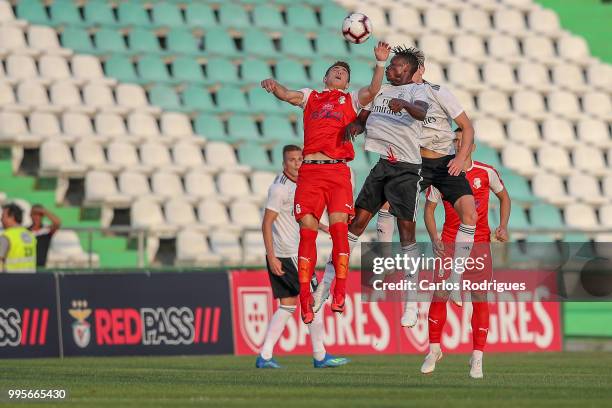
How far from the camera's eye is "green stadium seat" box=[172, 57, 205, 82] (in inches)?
1051

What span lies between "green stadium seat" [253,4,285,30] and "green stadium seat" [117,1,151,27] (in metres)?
2.51

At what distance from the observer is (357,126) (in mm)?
12898

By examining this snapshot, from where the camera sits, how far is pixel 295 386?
11867mm

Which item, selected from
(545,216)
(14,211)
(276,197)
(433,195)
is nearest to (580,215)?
(545,216)

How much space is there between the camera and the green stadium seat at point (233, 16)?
28.3 meters

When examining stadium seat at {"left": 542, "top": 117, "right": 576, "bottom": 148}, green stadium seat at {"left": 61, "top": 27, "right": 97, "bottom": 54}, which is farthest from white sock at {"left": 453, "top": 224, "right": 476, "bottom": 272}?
stadium seat at {"left": 542, "top": 117, "right": 576, "bottom": 148}

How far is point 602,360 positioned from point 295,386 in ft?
24.0

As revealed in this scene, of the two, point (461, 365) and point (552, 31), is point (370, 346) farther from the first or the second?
point (552, 31)

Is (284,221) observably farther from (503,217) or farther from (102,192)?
(102,192)

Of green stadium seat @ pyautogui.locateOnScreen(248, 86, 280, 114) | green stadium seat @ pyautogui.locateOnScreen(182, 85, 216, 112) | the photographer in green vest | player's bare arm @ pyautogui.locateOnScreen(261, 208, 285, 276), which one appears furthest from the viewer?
green stadium seat @ pyautogui.locateOnScreen(248, 86, 280, 114)

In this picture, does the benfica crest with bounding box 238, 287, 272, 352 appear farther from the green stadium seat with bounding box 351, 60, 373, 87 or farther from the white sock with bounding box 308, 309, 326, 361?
the green stadium seat with bounding box 351, 60, 373, 87

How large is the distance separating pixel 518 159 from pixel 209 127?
6975 mm

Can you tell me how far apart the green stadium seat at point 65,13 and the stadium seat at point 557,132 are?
10395mm

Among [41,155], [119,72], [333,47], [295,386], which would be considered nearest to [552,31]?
[333,47]
